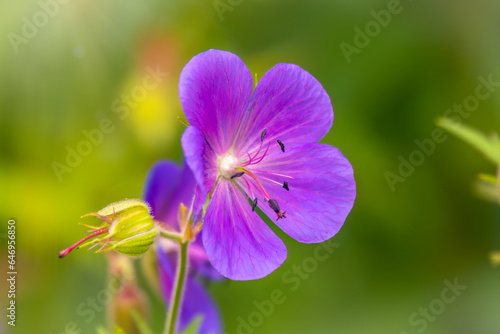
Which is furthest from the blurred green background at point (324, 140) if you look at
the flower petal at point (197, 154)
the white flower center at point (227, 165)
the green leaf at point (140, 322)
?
the flower petal at point (197, 154)

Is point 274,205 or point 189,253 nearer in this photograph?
point 274,205

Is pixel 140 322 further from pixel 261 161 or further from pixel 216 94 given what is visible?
pixel 216 94

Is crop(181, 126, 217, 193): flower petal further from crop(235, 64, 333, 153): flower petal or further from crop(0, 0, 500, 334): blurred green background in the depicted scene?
crop(0, 0, 500, 334): blurred green background

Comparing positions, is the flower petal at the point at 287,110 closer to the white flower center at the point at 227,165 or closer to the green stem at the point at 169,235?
the white flower center at the point at 227,165

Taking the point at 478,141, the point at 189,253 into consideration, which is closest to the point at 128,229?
the point at 189,253

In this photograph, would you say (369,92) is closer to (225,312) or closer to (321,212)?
(225,312)

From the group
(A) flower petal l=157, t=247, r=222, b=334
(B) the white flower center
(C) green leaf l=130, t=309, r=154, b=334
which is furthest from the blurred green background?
(B) the white flower center

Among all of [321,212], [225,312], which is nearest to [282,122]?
[321,212]

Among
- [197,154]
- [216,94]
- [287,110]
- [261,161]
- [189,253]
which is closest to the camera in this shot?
[197,154]
